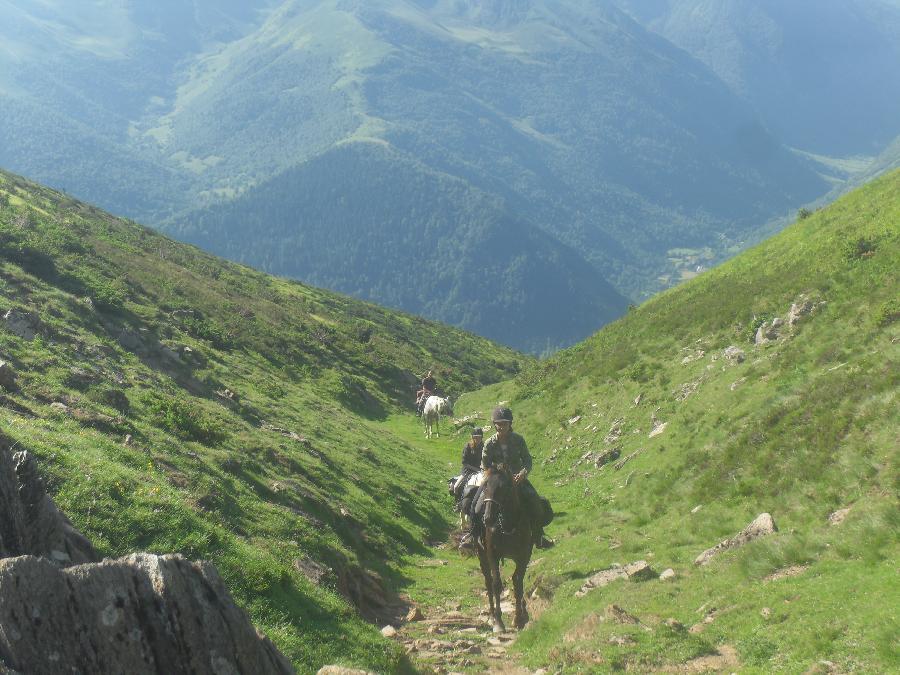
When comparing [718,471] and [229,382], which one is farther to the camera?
[229,382]

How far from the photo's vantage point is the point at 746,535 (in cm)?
1414

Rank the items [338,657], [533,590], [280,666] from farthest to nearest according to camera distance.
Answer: [533,590] < [338,657] < [280,666]

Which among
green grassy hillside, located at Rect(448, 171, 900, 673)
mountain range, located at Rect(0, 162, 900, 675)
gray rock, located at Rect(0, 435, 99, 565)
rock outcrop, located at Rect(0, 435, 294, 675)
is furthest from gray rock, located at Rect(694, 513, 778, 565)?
gray rock, located at Rect(0, 435, 99, 565)

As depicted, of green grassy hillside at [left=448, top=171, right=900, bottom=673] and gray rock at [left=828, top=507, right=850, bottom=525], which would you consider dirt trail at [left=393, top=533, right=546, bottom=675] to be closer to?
green grassy hillside at [left=448, top=171, right=900, bottom=673]

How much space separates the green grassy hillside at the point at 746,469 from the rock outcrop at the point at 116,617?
244 inches

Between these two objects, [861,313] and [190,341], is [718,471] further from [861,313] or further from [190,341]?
[190,341]

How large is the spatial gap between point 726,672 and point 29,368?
17795mm

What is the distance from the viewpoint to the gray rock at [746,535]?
45.5 feet

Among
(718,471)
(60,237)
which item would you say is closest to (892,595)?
(718,471)

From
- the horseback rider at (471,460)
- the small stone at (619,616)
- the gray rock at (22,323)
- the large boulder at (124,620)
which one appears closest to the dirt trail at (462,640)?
the small stone at (619,616)

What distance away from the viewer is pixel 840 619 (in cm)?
919

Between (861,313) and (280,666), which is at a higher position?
(861,313)

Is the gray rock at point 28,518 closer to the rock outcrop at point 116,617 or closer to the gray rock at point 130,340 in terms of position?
the rock outcrop at point 116,617

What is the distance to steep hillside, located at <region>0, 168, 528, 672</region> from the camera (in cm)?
1123
